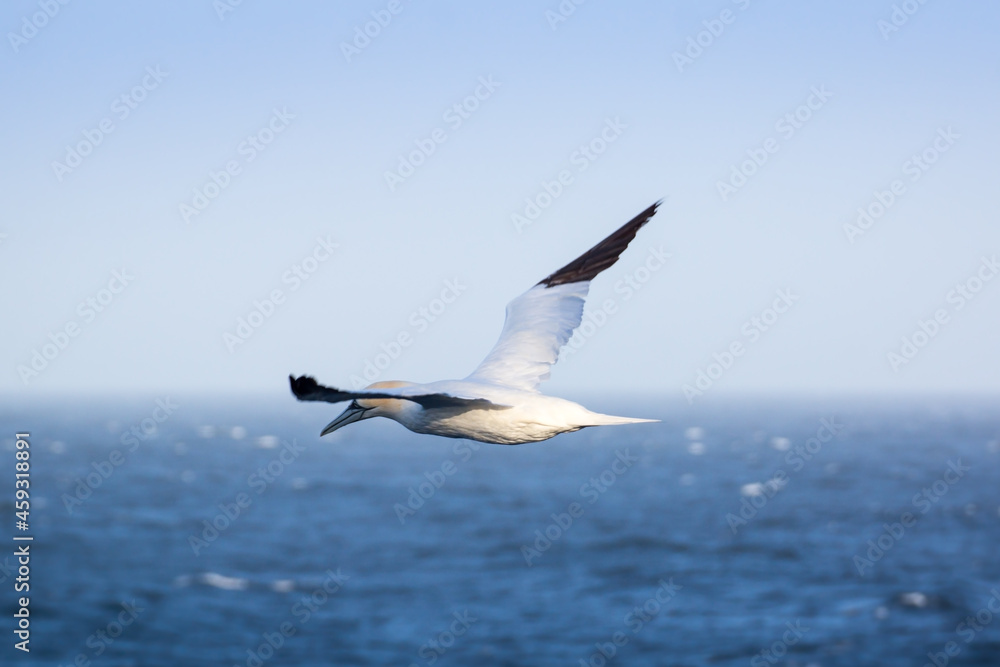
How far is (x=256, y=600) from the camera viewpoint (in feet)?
256

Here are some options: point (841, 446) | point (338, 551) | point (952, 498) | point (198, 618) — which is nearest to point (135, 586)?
point (198, 618)

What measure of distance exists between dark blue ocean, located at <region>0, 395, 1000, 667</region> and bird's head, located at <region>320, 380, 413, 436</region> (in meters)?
58.1

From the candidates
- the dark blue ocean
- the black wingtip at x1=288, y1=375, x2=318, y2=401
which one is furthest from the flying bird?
the dark blue ocean

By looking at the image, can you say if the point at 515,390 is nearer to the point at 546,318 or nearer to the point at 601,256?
the point at 546,318

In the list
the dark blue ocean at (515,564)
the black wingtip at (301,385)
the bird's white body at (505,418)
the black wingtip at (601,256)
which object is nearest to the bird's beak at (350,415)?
the bird's white body at (505,418)

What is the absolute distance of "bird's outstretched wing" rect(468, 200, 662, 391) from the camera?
11406 millimetres

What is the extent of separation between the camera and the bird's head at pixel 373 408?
952cm

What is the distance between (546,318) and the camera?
12.3 metres

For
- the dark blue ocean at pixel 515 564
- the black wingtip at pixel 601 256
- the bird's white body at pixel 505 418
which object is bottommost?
the dark blue ocean at pixel 515 564

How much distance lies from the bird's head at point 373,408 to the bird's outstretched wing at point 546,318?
1604mm

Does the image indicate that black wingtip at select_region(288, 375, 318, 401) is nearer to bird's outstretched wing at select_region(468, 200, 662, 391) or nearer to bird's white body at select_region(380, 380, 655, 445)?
bird's white body at select_region(380, 380, 655, 445)

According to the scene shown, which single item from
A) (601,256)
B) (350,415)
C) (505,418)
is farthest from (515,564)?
(505,418)

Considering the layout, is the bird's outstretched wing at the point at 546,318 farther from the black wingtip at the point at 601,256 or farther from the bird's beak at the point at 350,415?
the bird's beak at the point at 350,415

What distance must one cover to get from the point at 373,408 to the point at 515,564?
271ft
